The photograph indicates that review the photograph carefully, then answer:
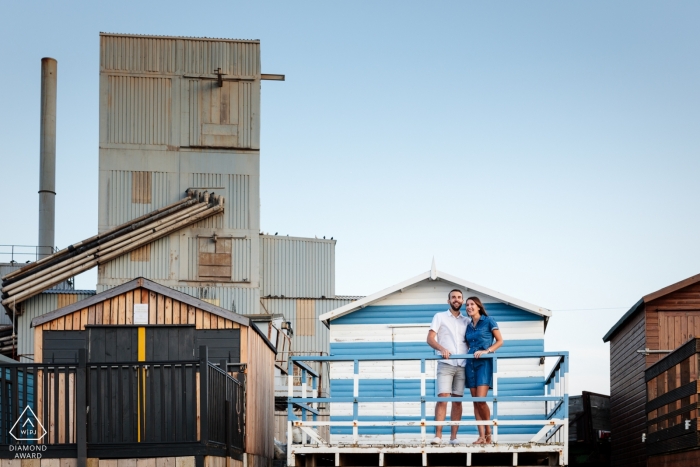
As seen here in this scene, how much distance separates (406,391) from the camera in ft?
64.6

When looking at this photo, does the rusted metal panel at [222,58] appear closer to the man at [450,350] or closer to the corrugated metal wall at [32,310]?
the corrugated metal wall at [32,310]

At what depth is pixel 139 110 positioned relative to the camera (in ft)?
128

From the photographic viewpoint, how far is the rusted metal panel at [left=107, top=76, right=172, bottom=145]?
3878 cm

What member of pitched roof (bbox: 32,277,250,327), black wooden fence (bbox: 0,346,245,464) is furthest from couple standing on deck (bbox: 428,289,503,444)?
pitched roof (bbox: 32,277,250,327)

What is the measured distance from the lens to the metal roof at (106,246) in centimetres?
3581

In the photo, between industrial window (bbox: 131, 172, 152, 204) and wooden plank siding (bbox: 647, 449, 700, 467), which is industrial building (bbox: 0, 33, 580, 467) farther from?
wooden plank siding (bbox: 647, 449, 700, 467)

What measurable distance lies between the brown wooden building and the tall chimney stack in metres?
26.9

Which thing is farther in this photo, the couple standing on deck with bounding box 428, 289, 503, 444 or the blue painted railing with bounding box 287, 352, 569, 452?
the couple standing on deck with bounding box 428, 289, 503, 444

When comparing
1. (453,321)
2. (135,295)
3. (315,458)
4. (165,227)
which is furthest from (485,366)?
Result: (165,227)

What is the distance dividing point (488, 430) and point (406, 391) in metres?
3.73

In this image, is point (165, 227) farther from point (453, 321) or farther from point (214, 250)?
point (453, 321)

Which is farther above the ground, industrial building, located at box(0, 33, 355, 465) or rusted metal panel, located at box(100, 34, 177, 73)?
rusted metal panel, located at box(100, 34, 177, 73)

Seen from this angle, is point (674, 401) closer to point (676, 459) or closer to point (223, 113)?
point (676, 459)

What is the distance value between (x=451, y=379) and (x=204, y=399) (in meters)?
4.22
